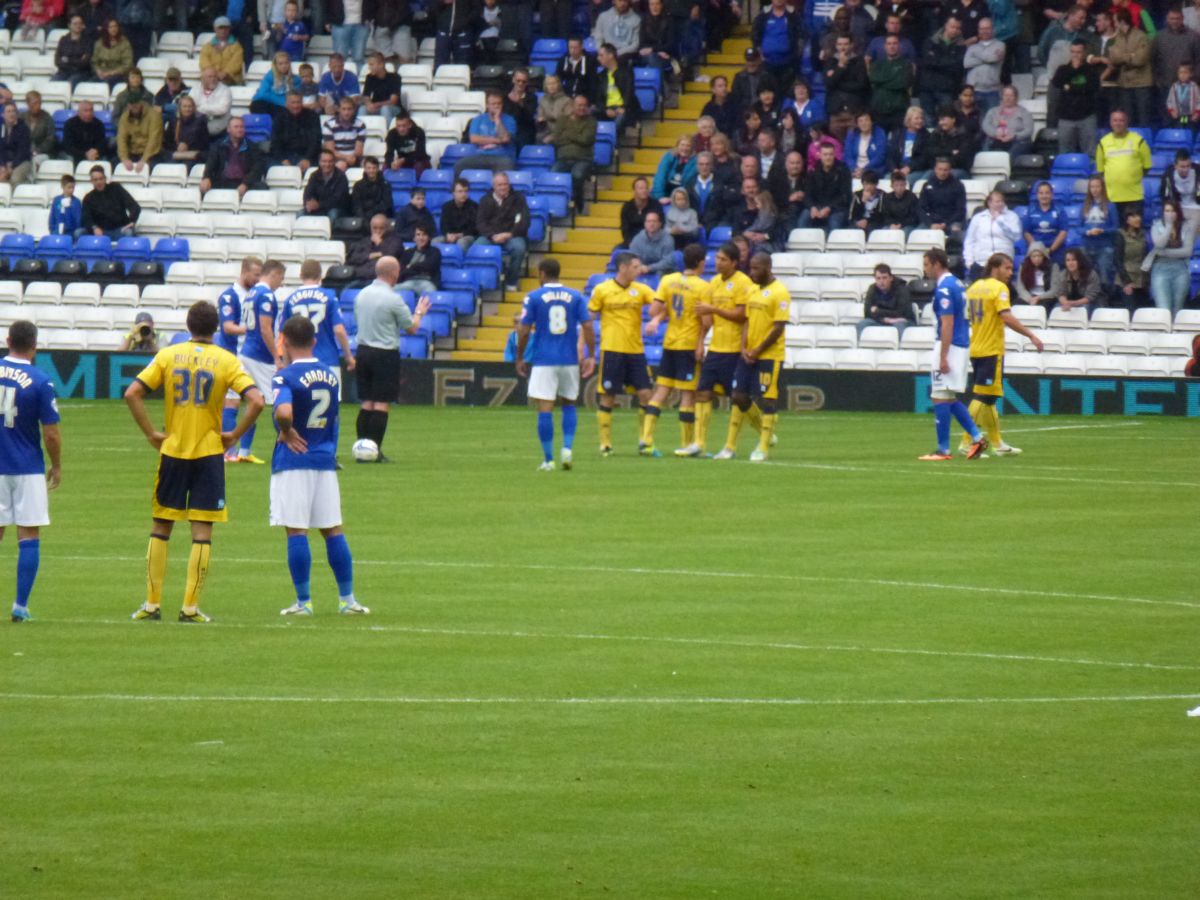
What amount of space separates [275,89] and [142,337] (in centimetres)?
612

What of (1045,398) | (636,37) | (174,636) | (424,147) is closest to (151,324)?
(424,147)

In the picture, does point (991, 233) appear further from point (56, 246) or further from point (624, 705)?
point (624, 705)

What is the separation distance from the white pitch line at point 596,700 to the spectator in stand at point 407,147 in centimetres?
2565

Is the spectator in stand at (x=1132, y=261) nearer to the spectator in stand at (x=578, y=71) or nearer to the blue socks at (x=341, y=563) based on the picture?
the spectator in stand at (x=578, y=71)

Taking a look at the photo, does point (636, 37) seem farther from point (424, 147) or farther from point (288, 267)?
point (288, 267)

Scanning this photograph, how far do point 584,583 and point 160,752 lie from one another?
5.82 meters

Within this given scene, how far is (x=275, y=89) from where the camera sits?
37125 mm

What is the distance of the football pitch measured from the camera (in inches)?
305

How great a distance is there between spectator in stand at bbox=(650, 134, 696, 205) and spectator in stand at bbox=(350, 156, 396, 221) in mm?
4549

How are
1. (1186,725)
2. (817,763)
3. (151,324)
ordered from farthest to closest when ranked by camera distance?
(151,324) → (1186,725) → (817,763)

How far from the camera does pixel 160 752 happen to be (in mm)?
9469

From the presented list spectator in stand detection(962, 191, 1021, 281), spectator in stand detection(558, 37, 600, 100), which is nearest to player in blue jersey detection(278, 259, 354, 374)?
spectator in stand detection(962, 191, 1021, 281)

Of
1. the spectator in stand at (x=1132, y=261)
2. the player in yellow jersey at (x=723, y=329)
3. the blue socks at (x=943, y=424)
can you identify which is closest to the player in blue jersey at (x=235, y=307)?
the player in yellow jersey at (x=723, y=329)

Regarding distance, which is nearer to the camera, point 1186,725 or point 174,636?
point 1186,725
